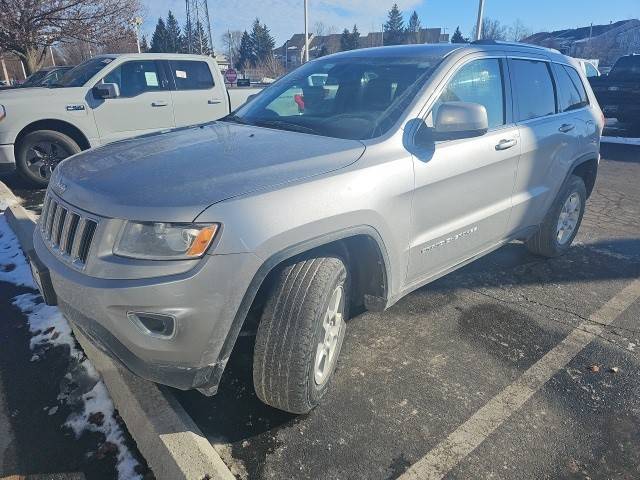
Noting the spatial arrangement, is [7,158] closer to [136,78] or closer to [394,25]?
[136,78]

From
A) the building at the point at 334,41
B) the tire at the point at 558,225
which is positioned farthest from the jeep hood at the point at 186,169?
the building at the point at 334,41

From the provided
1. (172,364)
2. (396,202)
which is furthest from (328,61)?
(172,364)

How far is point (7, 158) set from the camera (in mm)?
6414

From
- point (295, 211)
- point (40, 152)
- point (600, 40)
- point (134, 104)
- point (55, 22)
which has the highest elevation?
point (55, 22)

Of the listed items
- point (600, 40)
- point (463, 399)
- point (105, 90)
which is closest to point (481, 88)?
point (463, 399)

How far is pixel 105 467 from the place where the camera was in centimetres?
217

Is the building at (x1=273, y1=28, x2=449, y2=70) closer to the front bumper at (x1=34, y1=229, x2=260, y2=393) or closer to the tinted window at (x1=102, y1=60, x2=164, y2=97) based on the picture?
the tinted window at (x1=102, y1=60, x2=164, y2=97)

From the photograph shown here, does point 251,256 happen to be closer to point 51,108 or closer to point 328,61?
point 328,61

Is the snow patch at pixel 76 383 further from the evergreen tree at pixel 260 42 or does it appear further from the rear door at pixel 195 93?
the evergreen tree at pixel 260 42

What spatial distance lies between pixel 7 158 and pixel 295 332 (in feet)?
19.9

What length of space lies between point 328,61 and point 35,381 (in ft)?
9.42

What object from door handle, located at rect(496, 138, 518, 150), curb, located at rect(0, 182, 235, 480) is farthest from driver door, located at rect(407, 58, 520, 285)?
curb, located at rect(0, 182, 235, 480)

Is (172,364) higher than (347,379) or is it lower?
higher

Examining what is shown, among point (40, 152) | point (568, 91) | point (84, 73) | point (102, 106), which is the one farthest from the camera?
point (84, 73)
